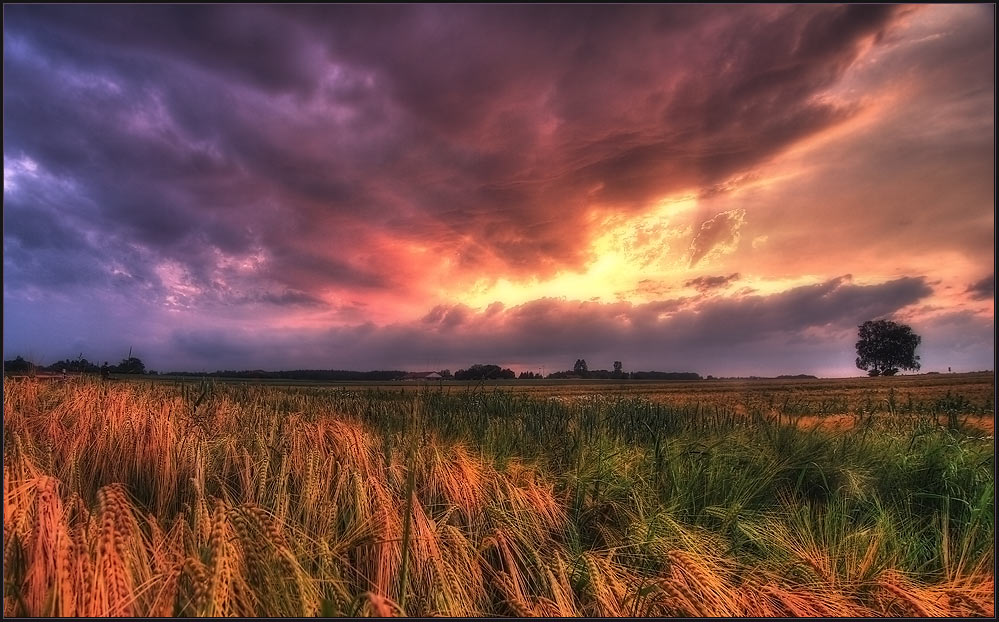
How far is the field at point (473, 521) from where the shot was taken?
316 cm

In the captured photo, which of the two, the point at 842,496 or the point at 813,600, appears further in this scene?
the point at 842,496

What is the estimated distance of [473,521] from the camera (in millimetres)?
5387

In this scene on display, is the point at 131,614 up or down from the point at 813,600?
up

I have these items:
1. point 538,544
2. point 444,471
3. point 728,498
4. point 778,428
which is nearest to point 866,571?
point 728,498

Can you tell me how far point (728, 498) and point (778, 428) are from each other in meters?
4.24

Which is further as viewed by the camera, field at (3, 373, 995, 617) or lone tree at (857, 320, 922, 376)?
lone tree at (857, 320, 922, 376)

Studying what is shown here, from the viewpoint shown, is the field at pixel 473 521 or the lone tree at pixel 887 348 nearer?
the field at pixel 473 521

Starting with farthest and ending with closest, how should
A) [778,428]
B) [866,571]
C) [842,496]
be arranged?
1. [778,428]
2. [842,496]
3. [866,571]

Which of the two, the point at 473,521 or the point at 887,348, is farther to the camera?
the point at 887,348

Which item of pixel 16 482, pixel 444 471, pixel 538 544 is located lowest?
pixel 538 544

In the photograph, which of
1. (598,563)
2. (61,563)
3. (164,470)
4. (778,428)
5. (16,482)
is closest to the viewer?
(61,563)

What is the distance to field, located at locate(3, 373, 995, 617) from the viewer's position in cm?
316

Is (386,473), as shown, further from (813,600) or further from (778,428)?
(778,428)

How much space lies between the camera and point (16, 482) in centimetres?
409
